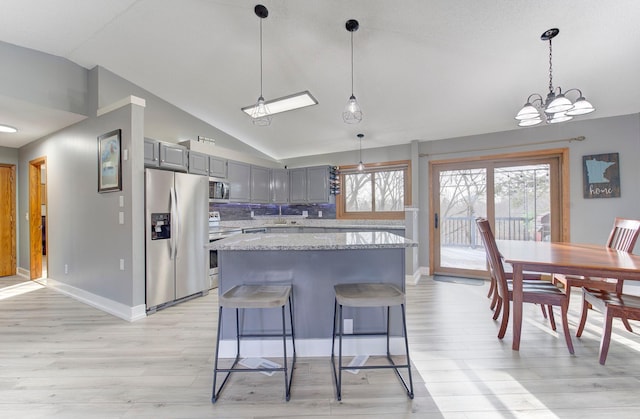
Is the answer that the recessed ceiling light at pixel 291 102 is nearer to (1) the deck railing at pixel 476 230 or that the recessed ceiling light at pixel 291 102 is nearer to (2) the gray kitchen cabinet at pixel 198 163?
(2) the gray kitchen cabinet at pixel 198 163

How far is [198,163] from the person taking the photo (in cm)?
391

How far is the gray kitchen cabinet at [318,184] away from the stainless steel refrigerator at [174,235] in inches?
84.8

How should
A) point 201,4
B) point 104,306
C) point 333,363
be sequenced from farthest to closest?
point 104,306 → point 201,4 → point 333,363

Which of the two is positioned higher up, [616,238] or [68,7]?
[68,7]

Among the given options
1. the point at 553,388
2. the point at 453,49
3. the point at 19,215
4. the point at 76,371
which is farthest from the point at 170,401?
the point at 19,215

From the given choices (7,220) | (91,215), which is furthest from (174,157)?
(7,220)

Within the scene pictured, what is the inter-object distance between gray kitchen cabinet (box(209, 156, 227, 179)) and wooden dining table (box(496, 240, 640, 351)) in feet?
12.9

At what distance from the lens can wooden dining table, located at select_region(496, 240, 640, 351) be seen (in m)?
1.86

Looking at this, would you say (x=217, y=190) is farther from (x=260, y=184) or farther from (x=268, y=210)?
(x=268, y=210)

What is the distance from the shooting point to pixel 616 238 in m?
2.73

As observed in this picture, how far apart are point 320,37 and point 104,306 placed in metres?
3.85

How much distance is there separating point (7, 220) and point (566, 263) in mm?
7903

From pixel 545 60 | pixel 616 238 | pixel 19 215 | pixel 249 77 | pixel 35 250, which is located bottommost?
pixel 35 250

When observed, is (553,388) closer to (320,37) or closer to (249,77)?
(320,37)
